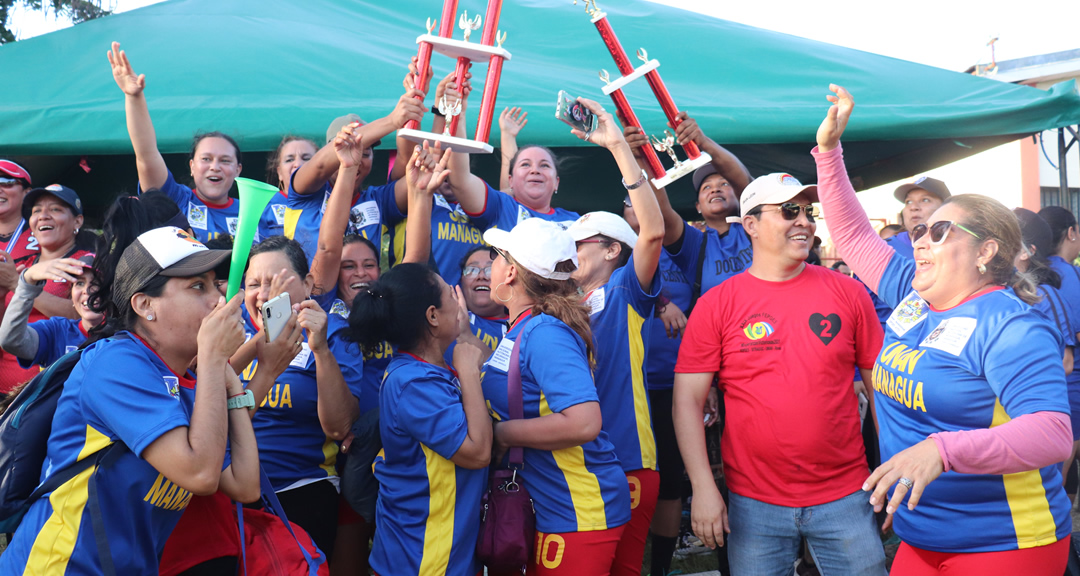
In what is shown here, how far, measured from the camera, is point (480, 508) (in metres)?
2.54

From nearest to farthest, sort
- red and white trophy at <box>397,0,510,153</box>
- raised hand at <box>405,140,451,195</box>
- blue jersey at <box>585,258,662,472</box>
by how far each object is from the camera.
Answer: red and white trophy at <box>397,0,510,153</box>
blue jersey at <box>585,258,662,472</box>
raised hand at <box>405,140,451,195</box>

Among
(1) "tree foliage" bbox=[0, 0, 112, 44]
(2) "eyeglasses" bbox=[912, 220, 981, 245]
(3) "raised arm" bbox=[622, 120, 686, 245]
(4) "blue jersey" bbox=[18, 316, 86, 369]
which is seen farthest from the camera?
(1) "tree foliage" bbox=[0, 0, 112, 44]

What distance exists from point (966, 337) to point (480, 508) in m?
1.60

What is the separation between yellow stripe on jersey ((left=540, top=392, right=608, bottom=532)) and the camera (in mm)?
2523

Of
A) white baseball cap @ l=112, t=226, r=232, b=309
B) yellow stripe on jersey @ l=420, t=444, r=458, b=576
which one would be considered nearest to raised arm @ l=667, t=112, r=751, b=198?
yellow stripe on jersey @ l=420, t=444, r=458, b=576

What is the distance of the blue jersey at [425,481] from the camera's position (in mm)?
2383

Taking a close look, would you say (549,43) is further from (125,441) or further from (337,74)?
(125,441)

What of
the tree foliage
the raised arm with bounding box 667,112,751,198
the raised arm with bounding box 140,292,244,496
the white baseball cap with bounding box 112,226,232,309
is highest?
the tree foliage

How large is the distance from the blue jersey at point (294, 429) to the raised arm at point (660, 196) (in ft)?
4.76

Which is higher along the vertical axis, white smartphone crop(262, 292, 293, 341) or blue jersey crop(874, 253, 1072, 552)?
white smartphone crop(262, 292, 293, 341)

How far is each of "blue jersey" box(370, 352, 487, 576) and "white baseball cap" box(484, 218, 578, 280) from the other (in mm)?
489

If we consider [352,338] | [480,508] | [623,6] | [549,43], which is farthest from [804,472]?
[623,6]

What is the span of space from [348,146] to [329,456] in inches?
50.4

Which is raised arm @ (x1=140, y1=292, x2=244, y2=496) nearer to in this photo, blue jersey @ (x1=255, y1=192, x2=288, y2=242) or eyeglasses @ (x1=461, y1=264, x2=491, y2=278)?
eyeglasses @ (x1=461, y1=264, x2=491, y2=278)
